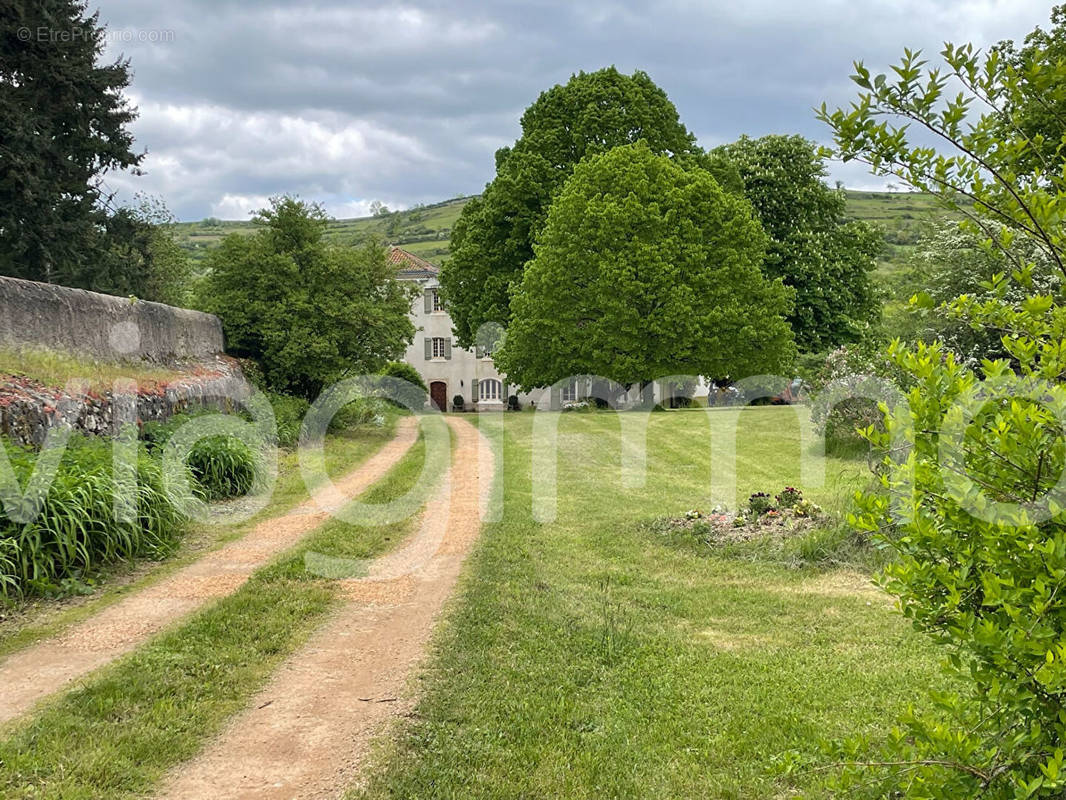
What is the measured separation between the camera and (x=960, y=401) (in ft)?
7.61

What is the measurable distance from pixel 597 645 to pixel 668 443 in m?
12.5

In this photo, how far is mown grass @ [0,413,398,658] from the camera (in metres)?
5.90

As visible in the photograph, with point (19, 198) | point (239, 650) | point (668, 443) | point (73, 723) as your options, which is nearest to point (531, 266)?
point (668, 443)

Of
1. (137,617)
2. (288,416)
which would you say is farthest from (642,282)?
(137,617)

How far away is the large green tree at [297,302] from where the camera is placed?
17500mm

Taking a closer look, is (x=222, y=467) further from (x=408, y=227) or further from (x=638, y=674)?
(x=408, y=227)

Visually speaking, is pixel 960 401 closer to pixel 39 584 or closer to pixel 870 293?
pixel 39 584

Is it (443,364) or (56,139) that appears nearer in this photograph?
(56,139)

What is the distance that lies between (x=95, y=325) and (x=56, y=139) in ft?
49.3

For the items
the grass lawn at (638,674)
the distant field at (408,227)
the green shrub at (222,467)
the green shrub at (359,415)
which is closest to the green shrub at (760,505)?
the grass lawn at (638,674)

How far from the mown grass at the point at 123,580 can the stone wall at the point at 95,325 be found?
325 cm

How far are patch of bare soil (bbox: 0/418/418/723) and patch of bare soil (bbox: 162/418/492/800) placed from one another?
1.25 metres

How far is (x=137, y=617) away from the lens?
621cm

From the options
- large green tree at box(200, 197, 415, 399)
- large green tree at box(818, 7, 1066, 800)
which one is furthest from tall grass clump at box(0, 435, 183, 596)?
large green tree at box(200, 197, 415, 399)
